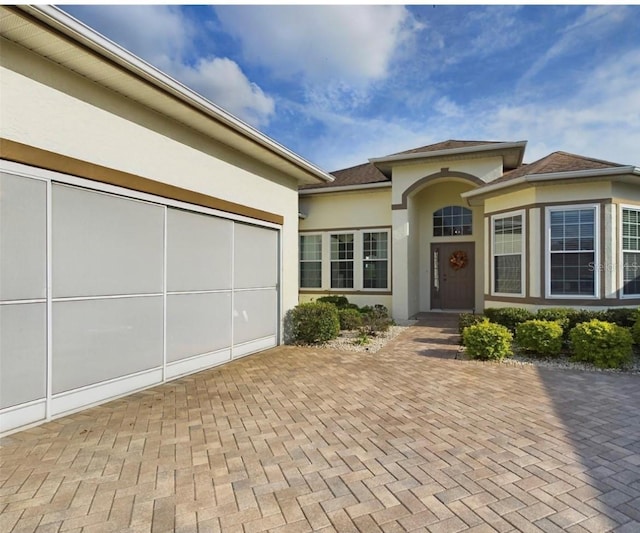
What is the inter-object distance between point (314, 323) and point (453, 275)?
23.2ft

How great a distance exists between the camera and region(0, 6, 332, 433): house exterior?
3.91 m

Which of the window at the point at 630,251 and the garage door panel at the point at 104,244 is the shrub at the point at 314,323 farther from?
the window at the point at 630,251

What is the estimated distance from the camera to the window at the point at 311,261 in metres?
13.9

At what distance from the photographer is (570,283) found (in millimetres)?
8977

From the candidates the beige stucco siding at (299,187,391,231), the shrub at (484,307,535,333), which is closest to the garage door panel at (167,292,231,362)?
the shrub at (484,307,535,333)

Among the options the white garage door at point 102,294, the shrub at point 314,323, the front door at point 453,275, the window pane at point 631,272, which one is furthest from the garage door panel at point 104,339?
the front door at point 453,275

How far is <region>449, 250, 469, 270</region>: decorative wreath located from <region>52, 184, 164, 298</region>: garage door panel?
1048 centimetres

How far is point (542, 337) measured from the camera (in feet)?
23.4

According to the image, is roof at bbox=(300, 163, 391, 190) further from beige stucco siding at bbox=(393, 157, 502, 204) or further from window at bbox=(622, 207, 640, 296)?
window at bbox=(622, 207, 640, 296)

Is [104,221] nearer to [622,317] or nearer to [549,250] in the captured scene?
[549,250]

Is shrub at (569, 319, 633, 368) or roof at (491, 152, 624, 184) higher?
roof at (491, 152, 624, 184)

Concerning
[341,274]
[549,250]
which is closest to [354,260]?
[341,274]

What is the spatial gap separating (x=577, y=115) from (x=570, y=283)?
5861 mm

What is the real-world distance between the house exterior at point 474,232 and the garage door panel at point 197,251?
6698 mm
